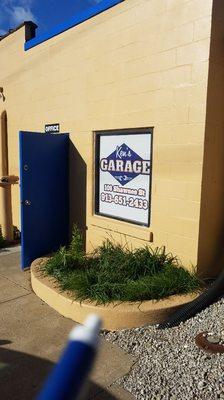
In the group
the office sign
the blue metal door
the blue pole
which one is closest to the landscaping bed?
the blue metal door

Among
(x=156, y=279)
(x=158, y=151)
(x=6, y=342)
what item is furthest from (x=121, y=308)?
(x=158, y=151)

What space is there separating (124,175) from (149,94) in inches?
49.1

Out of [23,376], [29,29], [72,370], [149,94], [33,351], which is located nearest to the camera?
[72,370]

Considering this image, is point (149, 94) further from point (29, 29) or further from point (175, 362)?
point (29, 29)

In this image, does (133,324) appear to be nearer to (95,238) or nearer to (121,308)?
(121,308)

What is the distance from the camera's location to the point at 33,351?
11.5 ft

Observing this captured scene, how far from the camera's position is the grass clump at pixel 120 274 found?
412 cm

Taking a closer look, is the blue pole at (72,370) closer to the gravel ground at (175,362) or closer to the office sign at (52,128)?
the gravel ground at (175,362)

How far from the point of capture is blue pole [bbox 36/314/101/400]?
59cm

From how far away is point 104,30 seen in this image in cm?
542

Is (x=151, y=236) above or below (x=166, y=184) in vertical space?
below

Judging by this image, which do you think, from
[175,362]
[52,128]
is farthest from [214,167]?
[52,128]

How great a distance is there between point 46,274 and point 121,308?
1479 mm

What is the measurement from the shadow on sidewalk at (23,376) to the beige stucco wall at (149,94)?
208 cm
